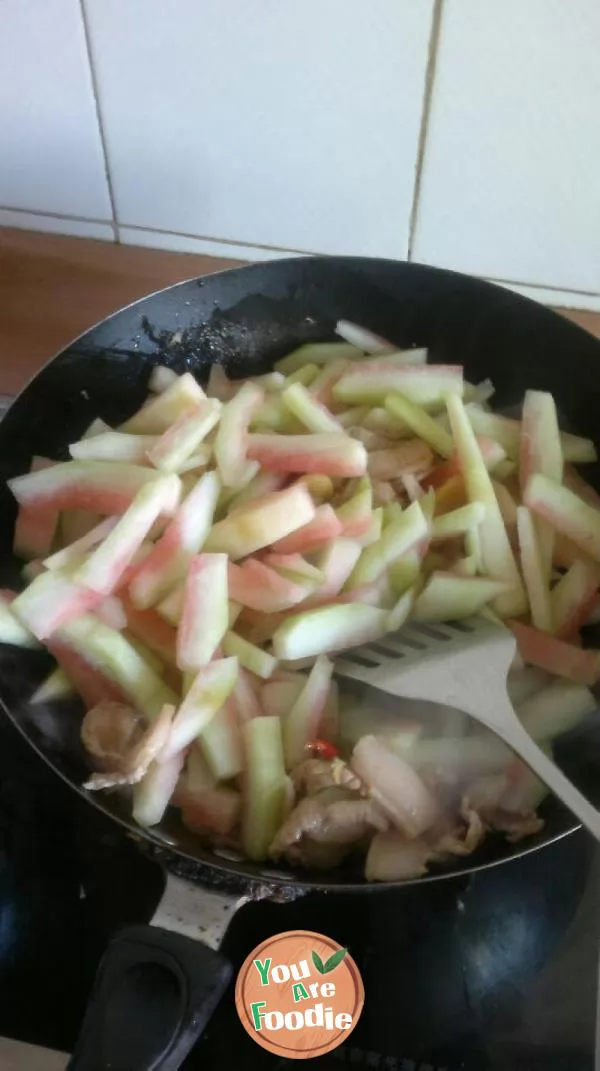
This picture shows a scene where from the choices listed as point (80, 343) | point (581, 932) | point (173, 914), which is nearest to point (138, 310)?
point (80, 343)

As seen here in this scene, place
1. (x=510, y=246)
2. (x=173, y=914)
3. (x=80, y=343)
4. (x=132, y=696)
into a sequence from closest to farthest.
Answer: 1. (x=173, y=914)
2. (x=132, y=696)
3. (x=80, y=343)
4. (x=510, y=246)

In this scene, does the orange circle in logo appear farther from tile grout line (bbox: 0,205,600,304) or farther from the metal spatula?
tile grout line (bbox: 0,205,600,304)

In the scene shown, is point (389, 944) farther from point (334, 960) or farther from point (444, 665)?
point (444, 665)

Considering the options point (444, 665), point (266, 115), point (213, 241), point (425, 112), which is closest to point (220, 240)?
point (213, 241)

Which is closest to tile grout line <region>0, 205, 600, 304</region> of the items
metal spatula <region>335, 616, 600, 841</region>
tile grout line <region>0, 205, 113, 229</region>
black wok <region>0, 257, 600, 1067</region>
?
tile grout line <region>0, 205, 113, 229</region>

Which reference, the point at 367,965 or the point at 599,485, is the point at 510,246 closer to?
the point at 599,485

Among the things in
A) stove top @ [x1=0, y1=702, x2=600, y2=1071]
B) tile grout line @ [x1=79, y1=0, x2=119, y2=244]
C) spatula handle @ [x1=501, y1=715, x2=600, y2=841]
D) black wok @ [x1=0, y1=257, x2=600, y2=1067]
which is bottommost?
stove top @ [x1=0, y1=702, x2=600, y2=1071]
